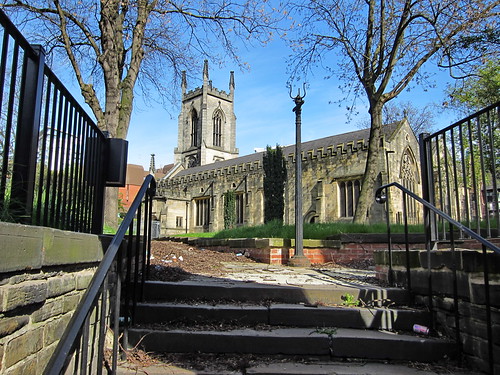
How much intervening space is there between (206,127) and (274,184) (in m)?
26.0

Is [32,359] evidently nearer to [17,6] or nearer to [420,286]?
[420,286]

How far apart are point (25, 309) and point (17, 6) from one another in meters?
9.66

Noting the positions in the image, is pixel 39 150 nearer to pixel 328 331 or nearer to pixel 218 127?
pixel 328 331

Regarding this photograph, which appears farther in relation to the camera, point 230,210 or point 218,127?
point 218,127

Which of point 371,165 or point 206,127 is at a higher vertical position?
point 206,127

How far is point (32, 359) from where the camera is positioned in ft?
6.43

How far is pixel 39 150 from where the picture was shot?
2.51 metres

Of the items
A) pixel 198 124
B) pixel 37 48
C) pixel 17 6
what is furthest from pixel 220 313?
pixel 198 124

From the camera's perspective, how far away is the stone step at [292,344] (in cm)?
303

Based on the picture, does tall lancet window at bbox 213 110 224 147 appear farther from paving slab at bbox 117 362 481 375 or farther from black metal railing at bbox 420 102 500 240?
paving slab at bbox 117 362 481 375

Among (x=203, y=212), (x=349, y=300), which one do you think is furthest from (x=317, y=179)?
(x=349, y=300)

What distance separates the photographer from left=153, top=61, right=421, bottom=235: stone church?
77.2 feet

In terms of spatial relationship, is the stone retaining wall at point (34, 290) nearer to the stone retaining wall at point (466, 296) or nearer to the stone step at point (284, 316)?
the stone step at point (284, 316)

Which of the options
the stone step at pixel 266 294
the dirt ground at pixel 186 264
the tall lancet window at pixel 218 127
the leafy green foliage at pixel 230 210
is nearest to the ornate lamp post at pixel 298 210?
the dirt ground at pixel 186 264
